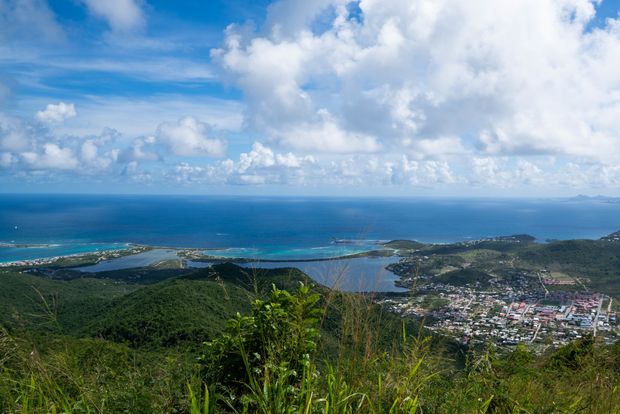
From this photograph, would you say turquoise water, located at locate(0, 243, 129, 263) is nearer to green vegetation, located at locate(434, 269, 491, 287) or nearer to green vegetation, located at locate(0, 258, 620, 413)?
green vegetation, located at locate(434, 269, 491, 287)

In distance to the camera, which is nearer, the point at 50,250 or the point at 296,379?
the point at 296,379

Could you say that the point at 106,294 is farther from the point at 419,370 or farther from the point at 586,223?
the point at 586,223

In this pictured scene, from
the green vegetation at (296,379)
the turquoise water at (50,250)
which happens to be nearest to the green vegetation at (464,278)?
the green vegetation at (296,379)

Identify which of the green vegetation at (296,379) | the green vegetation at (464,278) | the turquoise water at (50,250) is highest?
the green vegetation at (296,379)

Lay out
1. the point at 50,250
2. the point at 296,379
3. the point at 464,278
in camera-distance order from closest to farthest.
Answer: the point at 296,379 < the point at 464,278 < the point at 50,250

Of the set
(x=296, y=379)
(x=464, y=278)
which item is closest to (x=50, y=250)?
(x=464, y=278)

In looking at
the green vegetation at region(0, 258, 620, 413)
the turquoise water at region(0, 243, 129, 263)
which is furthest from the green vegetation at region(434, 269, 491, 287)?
the turquoise water at region(0, 243, 129, 263)

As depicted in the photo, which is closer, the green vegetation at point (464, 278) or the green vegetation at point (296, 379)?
the green vegetation at point (296, 379)

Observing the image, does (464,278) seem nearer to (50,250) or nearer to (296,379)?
(296,379)

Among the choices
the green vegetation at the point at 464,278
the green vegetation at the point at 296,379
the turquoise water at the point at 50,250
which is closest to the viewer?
the green vegetation at the point at 296,379

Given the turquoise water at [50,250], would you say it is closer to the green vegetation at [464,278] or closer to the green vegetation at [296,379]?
the green vegetation at [464,278]

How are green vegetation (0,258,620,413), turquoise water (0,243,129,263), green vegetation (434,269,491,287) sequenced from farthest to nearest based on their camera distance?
turquoise water (0,243,129,263) < green vegetation (434,269,491,287) < green vegetation (0,258,620,413)
